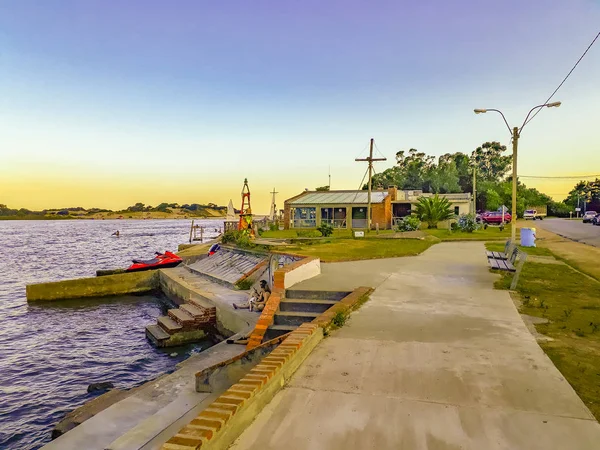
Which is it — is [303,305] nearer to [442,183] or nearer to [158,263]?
[158,263]

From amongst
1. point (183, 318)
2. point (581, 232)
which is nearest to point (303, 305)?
point (183, 318)

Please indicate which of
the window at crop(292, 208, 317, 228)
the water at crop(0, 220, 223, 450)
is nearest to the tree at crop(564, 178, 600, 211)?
the window at crop(292, 208, 317, 228)

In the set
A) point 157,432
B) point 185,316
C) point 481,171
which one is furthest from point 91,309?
point 481,171

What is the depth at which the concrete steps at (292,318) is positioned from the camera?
25.4ft

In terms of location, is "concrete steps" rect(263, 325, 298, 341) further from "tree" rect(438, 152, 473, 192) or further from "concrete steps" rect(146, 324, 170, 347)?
"tree" rect(438, 152, 473, 192)

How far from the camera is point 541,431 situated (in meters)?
3.41

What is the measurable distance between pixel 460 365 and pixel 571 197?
4733 inches

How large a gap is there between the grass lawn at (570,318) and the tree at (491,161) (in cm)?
10113

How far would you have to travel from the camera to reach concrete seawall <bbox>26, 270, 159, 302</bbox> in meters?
21.1

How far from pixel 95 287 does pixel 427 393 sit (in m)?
21.7

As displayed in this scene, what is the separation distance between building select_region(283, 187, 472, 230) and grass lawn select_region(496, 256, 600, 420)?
26.4 meters

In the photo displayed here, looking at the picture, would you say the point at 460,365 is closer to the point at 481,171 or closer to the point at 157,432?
the point at 157,432

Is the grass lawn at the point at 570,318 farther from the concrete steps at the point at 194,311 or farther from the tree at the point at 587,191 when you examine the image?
the tree at the point at 587,191

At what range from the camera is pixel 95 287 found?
866 inches
